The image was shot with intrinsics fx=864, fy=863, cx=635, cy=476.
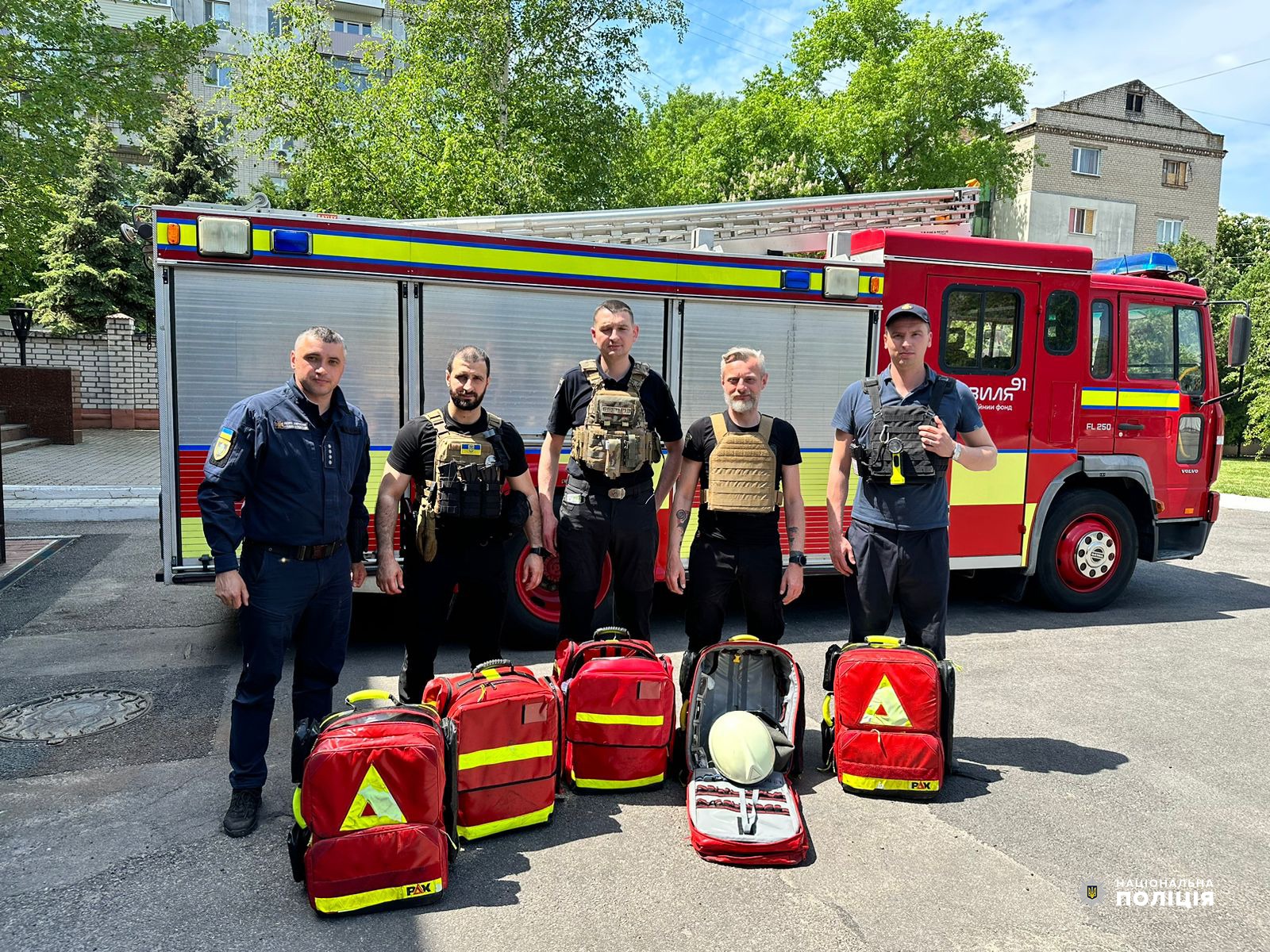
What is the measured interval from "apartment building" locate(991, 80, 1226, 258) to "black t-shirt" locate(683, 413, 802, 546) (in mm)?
35076

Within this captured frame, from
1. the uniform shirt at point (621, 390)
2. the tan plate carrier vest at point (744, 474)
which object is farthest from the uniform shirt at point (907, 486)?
the uniform shirt at point (621, 390)

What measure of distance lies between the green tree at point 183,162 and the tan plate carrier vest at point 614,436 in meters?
23.5

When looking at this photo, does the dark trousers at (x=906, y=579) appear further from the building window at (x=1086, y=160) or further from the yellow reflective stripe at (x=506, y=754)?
the building window at (x=1086, y=160)

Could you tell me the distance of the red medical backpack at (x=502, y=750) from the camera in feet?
11.3

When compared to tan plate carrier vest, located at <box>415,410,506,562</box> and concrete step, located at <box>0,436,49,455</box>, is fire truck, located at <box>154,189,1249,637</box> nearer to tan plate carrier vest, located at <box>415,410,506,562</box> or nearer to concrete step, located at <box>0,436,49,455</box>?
tan plate carrier vest, located at <box>415,410,506,562</box>

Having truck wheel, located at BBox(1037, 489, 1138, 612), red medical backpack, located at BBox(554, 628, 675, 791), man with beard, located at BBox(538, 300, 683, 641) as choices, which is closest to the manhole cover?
man with beard, located at BBox(538, 300, 683, 641)

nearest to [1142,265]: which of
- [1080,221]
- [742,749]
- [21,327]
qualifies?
[742,749]

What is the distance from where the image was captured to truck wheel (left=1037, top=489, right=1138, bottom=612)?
23.2 ft

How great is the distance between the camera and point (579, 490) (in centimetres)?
428

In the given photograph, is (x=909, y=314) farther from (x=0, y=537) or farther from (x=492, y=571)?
(x=0, y=537)

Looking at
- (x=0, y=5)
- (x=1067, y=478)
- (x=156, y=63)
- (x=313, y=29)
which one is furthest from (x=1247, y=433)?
(x=0, y=5)

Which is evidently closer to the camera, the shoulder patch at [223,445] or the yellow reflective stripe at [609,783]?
the shoulder patch at [223,445]

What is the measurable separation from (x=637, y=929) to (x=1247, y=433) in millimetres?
27120

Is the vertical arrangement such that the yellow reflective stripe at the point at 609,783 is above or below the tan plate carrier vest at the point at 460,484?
below
